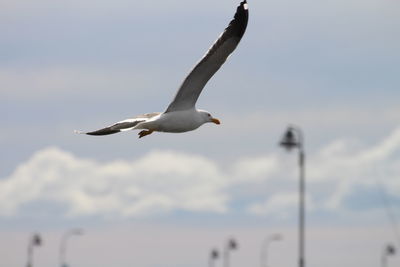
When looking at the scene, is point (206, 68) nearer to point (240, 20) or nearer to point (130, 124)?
point (240, 20)

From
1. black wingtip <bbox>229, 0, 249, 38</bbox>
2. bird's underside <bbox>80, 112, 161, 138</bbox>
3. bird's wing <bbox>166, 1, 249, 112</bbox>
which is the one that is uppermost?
black wingtip <bbox>229, 0, 249, 38</bbox>

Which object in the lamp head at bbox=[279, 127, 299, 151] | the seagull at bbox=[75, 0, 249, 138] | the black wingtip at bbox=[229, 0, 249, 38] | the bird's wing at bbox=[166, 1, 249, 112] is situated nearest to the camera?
the seagull at bbox=[75, 0, 249, 138]

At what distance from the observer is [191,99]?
32.0m

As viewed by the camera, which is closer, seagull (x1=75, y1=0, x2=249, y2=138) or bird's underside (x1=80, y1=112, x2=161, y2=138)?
seagull (x1=75, y1=0, x2=249, y2=138)

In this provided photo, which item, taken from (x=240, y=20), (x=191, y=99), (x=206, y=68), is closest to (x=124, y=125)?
(x=191, y=99)

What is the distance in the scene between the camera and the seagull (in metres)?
31.2

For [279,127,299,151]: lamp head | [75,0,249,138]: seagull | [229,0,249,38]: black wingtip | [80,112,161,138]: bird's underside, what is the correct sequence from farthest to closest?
[279,127,299,151]: lamp head < [229,0,249,38]: black wingtip < [80,112,161,138]: bird's underside < [75,0,249,138]: seagull

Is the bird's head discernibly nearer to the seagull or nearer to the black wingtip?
the seagull

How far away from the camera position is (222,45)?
31891mm

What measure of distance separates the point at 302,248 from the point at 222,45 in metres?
27.2

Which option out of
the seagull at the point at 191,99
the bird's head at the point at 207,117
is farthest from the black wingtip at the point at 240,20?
the bird's head at the point at 207,117

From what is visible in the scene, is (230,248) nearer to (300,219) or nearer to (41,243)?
(41,243)

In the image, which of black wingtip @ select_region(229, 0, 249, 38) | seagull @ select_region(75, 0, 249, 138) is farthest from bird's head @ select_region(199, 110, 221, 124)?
black wingtip @ select_region(229, 0, 249, 38)

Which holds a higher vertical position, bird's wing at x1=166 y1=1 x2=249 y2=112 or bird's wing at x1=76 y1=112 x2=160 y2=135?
bird's wing at x1=166 y1=1 x2=249 y2=112
